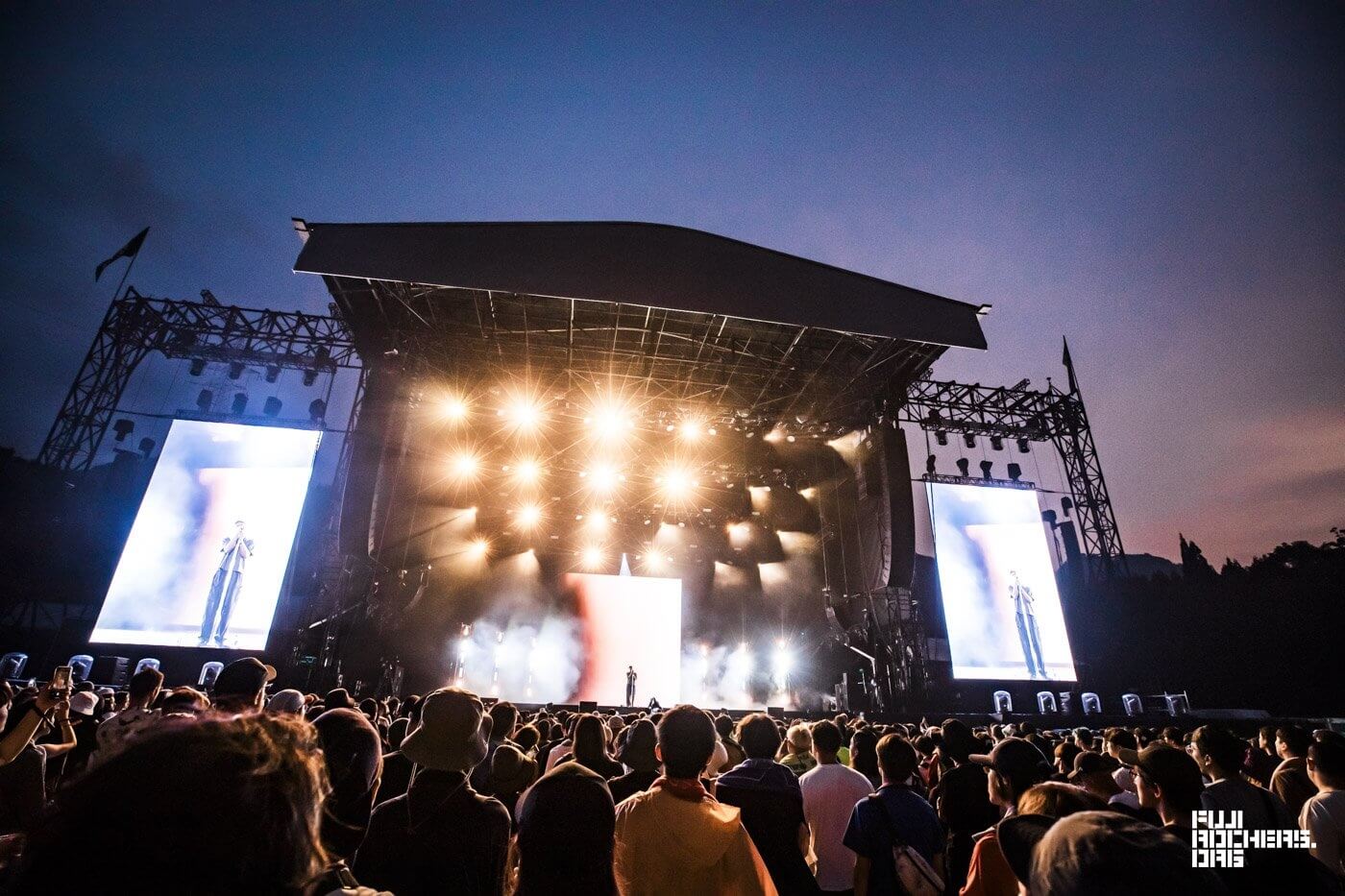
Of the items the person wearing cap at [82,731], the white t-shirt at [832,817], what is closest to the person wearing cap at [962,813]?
the white t-shirt at [832,817]

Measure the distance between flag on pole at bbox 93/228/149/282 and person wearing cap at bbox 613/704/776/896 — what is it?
20.2 meters

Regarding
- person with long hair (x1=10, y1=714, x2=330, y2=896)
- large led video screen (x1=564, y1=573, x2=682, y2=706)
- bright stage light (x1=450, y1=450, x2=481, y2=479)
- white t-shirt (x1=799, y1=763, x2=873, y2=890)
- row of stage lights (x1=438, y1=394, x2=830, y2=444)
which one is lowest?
white t-shirt (x1=799, y1=763, x2=873, y2=890)

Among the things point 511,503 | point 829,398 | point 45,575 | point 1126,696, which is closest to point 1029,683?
point 1126,696

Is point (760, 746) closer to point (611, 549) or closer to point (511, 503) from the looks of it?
point (511, 503)

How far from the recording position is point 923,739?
5.97 meters

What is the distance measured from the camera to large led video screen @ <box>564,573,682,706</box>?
19.4 metres

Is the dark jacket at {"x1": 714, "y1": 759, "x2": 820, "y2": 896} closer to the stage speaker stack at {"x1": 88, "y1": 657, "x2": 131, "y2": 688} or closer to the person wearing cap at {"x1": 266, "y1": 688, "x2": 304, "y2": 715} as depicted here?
the person wearing cap at {"x1": 266, "y1": 688, "x2": 304, "y2": 715}

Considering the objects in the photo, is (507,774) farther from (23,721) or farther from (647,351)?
(647,351)

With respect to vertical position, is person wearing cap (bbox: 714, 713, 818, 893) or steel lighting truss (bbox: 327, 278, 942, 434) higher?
steel lighting truss (bbox: 327, 278, 942, 434)

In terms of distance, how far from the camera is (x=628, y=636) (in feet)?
65.4

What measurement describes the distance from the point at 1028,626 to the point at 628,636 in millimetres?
12136

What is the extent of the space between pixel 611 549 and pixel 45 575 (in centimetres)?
1557

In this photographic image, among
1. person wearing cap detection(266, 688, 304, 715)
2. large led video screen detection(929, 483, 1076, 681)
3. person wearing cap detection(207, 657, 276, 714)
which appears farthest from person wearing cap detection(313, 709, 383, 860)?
large led video screen detection(929, 483, 1076, 681)

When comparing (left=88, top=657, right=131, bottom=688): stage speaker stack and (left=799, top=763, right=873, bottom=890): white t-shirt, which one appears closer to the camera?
(left=799, top=763, right=873, bottom=890): white t-shirt
